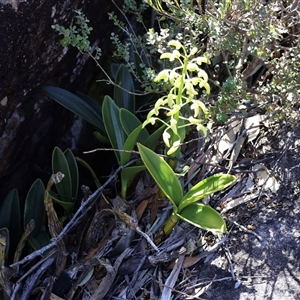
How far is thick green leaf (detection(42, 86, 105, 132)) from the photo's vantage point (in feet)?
5.21

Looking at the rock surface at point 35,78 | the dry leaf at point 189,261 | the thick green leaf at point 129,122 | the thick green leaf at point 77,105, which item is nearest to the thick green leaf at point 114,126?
the thick green leaf at point 129,122

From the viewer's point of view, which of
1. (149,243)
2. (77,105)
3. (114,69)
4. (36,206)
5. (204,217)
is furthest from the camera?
(114,69)

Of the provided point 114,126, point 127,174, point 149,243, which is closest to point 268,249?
point 149,243

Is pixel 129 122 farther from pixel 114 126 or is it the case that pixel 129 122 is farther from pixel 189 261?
pixel 189 261

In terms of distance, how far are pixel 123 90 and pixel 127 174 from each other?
1.18 ft

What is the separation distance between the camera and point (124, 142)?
5.07 feet

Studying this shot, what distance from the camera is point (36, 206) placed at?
1.54m

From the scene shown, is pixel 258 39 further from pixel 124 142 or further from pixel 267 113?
pixel 124 142

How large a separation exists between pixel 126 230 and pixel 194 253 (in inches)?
8.2

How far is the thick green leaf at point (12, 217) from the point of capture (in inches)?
59.1

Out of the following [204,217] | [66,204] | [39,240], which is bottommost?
[39,240]

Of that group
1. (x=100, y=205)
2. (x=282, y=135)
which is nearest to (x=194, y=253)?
(x=100, y=205)

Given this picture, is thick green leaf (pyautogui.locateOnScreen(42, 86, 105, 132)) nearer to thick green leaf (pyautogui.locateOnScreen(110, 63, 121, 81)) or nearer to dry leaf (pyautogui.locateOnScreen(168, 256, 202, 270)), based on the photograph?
thick green leaf (pyautogui.locateOnScreen(110, 63, 121, 81))

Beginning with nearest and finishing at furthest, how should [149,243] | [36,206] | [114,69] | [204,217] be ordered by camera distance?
[204,217] → [149,243] → [36,206] → [114,69]
